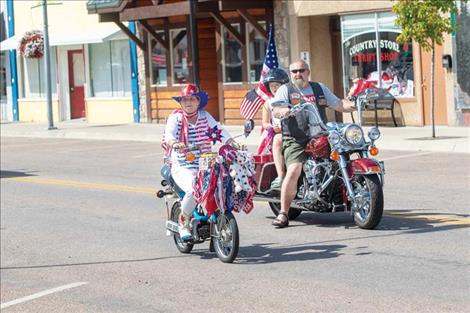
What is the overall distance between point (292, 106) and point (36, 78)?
27.9m

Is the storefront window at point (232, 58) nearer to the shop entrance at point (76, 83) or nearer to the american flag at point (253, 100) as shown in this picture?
the shop entrance at point (76, 83)

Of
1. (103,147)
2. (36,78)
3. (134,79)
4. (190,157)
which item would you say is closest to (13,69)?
(36,78)

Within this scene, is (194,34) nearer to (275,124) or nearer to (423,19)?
(423,19)

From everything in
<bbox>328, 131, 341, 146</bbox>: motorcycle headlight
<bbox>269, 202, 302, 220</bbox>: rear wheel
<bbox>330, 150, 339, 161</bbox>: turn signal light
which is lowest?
<bbox>269, 202, 302, 220</bbox>: rear wheel

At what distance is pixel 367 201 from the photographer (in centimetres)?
1037

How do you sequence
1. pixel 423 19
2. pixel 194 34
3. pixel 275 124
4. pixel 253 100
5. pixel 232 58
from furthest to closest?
pixel 232 58
pixel 194 34
pixel 423 19
pixel 253 100
pixel 275 124

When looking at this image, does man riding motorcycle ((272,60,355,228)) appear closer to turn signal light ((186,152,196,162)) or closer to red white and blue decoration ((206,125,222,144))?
red white and blue decoration ((206,125,222,144))

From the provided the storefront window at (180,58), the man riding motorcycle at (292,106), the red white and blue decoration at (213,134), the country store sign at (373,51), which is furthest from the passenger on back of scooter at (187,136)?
the storefront window at (180,58)

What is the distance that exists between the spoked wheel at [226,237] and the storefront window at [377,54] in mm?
14481

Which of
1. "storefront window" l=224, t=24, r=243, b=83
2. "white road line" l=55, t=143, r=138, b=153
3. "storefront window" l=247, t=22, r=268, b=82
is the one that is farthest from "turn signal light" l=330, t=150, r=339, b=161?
"storefront window" l=224, t=24, r=243, b=83

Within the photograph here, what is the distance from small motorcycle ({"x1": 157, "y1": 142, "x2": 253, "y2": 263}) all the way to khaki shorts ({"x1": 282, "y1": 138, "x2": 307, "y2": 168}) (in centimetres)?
145

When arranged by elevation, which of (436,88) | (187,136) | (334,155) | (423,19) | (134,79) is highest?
(423,19)

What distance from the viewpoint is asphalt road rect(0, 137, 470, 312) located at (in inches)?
319

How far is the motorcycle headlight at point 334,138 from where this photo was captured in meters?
10.5
